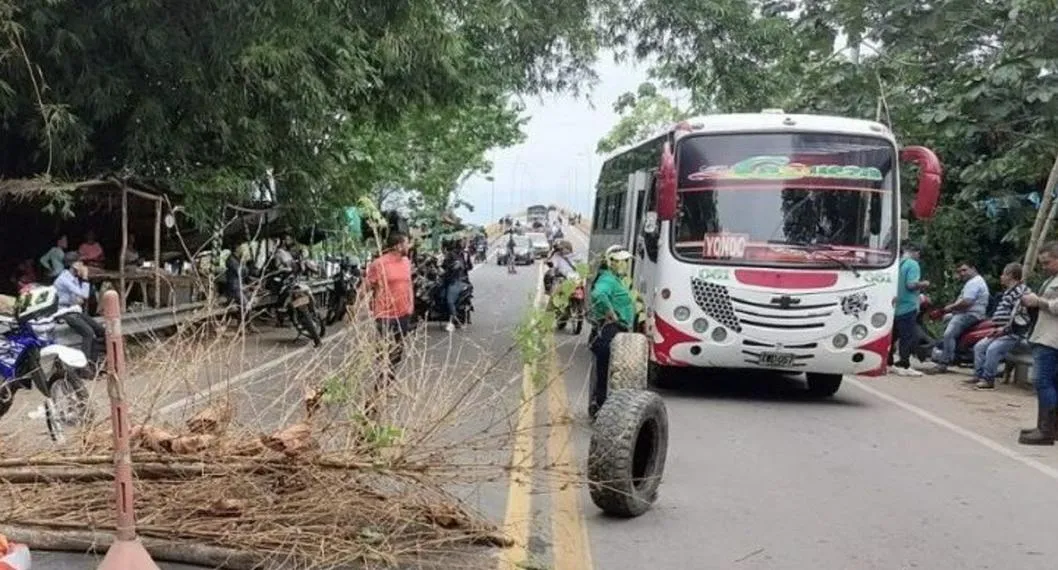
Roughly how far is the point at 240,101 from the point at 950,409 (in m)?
9.44

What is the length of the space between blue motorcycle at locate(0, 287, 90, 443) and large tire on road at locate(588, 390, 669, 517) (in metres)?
3.91

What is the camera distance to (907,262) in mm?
15047

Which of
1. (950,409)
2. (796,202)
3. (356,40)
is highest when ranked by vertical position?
(356,40)

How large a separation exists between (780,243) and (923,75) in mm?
8223

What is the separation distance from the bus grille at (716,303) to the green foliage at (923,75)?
543 centimetres

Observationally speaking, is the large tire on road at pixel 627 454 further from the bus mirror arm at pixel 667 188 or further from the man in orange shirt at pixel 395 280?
the bus mirror arm at pixel 667 188

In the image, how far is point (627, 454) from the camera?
6.10 meters

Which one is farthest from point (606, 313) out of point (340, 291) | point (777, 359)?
point (340, 291)

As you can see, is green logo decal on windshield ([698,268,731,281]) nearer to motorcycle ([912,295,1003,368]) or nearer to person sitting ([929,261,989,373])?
motorcycle ([912,295,1003,368])

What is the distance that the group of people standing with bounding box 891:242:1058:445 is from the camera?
9.12 metres

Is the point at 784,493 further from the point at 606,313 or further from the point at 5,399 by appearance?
the point at 5,399

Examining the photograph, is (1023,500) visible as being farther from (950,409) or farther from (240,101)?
(240,101)

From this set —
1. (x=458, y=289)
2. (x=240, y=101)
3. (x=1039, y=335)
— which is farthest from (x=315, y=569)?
(x=458, y=289)

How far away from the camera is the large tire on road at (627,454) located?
611cm
